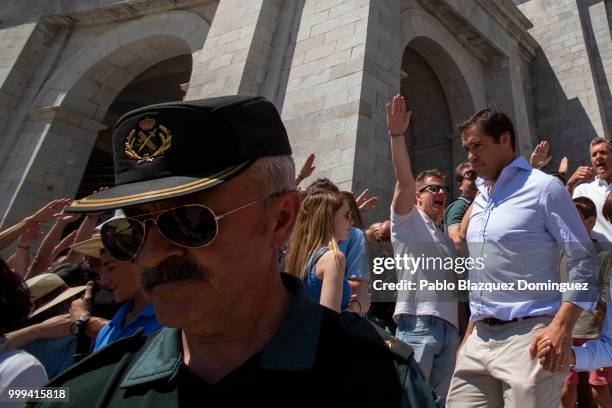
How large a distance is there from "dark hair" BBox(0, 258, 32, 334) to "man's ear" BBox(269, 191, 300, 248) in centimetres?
171

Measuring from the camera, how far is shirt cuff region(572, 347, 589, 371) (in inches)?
108

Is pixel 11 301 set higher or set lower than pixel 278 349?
higher

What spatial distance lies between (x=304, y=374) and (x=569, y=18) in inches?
611

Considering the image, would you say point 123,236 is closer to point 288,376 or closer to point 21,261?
point 288,376

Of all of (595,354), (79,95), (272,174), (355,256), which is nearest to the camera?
(272,174)

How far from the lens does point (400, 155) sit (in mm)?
3215

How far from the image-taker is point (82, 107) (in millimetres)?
11695

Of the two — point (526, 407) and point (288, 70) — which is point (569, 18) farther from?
point (526, 407)

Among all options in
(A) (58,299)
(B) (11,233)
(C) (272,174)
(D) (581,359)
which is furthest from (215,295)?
(B) (11,233)

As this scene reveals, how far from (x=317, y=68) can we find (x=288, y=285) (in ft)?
23.0

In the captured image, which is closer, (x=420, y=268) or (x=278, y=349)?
(x=278, y=349)

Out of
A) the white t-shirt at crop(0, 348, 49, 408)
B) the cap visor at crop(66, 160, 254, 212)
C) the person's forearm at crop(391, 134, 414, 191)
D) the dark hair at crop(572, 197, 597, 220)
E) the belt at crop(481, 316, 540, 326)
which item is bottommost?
the white t-shirt at crop(0, 348, 49, 408)

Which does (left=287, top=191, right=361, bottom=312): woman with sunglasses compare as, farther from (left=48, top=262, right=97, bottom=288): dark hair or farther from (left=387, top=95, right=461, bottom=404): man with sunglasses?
(left=48, top=262, right=97, bottom=288): dark hair

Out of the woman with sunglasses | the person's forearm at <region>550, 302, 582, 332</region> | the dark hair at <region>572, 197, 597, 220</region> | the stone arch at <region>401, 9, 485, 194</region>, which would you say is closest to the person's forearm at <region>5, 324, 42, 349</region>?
the woman with sunglasses
